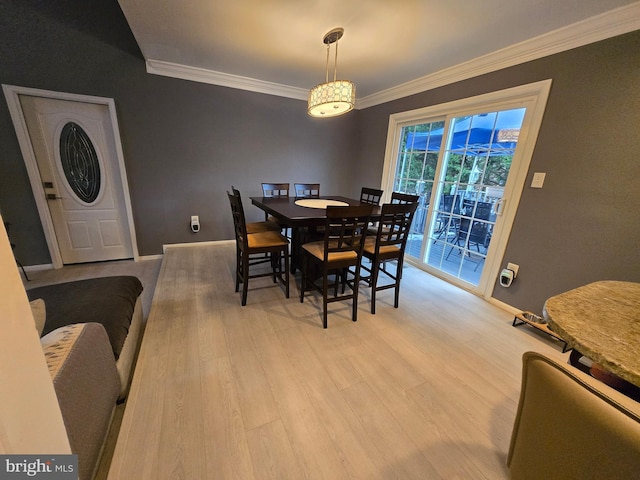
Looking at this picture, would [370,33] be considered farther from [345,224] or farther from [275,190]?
[275,190]

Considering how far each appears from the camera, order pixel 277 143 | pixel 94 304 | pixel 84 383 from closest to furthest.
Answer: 1. pixel 84 383
2. pixel 94 304
3. pixel 277 143

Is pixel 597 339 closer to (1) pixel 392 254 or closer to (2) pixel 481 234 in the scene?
(1) pixel 392 254

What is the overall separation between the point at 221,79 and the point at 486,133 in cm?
328

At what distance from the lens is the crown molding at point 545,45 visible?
5.40ft

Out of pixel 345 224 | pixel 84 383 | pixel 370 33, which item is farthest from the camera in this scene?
pixel 370 33

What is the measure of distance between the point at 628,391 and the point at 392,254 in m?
1.59

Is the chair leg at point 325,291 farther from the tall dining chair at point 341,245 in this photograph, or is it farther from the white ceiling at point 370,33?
the white ceiling at point 370,33

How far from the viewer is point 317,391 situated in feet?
4.80

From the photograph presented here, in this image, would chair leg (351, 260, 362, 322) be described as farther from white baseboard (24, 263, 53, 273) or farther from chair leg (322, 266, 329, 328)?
white baseboard (24, 263, 53, 273)

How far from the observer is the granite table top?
650 millimetres

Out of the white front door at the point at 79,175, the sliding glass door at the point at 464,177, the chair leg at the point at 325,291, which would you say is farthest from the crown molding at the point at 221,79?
the chair leg at the point at 325,291

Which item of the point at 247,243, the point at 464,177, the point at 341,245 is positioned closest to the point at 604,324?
the point at 341,245

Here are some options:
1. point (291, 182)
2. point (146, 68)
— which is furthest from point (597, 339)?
point (146, 68)

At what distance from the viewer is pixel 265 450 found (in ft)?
3.77
